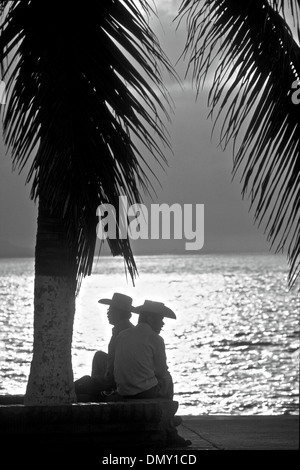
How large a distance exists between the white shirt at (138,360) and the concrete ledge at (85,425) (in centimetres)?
87

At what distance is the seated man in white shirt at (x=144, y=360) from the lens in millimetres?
8656

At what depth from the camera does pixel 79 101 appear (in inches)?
258

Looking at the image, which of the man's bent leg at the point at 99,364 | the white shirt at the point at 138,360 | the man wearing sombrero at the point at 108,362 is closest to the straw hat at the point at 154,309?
the white shirt at the point at 138,360

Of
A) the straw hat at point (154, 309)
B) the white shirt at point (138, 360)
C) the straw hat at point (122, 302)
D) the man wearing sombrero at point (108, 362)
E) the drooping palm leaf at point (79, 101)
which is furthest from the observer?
the straw hat at point (122, 302)

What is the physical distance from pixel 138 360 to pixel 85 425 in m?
1.28

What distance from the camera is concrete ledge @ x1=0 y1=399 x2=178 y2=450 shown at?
744 centimetres

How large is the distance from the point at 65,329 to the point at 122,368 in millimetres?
1108

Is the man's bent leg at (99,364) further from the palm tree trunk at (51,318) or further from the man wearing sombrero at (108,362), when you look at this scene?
the palm tree trunk at (51,318)

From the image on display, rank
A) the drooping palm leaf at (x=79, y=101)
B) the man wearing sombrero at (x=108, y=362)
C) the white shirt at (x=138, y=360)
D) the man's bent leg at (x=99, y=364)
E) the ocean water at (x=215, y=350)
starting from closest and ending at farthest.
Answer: the drooping palm leaf at (x=79, y=101), the white shirt at (x=138, y=360), the man wearing sombrero at (x=108, y=362), the man's bent leg at (x=99, y=364), the ocean water at (x=215, y=350)

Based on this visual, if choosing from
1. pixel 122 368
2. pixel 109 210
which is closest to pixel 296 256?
pixel 109 210

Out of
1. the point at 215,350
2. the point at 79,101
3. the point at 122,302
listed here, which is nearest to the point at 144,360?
the point at 122,302

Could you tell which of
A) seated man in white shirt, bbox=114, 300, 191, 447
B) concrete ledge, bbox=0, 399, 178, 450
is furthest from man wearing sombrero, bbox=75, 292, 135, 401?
concrete ledge, bbox=0, 399, 178, 450

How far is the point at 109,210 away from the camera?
6934 millimetres
